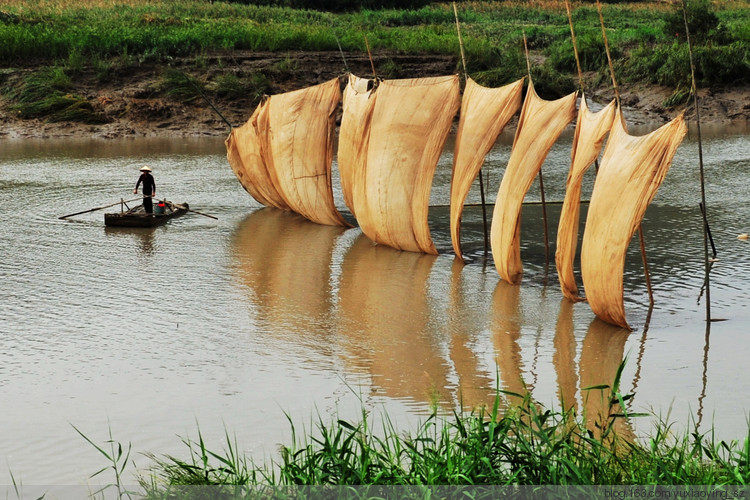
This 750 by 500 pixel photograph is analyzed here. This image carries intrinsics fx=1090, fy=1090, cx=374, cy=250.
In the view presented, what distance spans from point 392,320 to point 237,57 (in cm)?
2358

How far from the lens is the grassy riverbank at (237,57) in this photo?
31.2m

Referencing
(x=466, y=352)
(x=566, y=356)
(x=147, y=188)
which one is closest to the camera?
(x=566, y=356)

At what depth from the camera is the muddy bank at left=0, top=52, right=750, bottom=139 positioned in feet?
98.1

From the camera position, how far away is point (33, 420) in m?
8.30

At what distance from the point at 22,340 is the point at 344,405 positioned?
3709 millimetres

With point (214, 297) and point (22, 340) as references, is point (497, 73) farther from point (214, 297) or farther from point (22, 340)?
point (22, 340)

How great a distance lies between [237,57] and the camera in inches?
1320

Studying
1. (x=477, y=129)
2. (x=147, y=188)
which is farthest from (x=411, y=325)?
(x=147, y=188)

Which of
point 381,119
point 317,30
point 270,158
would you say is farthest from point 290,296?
point 317,30

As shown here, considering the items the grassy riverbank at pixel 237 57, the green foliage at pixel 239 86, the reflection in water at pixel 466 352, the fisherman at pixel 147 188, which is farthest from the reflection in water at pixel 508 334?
the green foliage at pixel 239 86

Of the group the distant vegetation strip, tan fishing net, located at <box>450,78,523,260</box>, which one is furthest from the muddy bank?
tan fishing net, located at <box>450,78,523,260</box>

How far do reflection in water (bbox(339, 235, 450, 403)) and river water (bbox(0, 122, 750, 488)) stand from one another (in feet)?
0.11

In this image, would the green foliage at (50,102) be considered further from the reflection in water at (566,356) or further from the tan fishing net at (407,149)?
the reflection in water at (566,356)

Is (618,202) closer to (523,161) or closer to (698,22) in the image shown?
(523,161)
